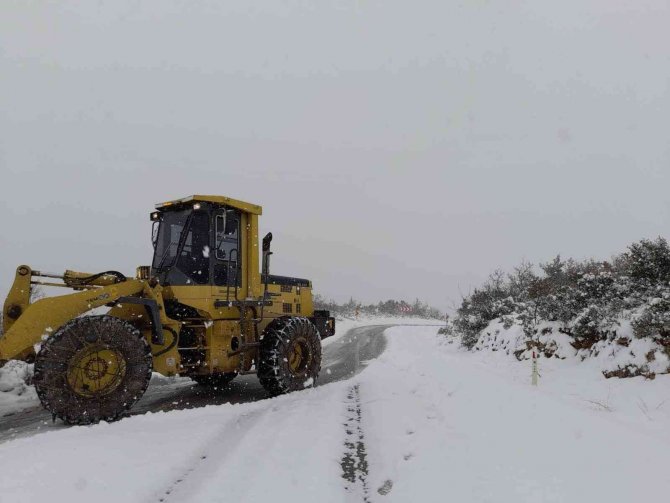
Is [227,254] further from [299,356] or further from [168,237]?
[299,356]

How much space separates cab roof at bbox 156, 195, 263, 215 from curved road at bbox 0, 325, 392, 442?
10.4ft

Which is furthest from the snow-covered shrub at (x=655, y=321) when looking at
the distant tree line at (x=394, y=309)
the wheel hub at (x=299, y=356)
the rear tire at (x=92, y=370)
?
the distant tree line at (x=394, y=309)

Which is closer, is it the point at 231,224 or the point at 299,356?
the point at 231,224

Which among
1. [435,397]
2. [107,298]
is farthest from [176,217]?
[435,397]

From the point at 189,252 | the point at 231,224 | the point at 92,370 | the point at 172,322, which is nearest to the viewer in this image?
the point at 92,370

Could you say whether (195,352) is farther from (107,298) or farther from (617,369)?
(617,369)

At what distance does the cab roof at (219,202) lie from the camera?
7.27 m

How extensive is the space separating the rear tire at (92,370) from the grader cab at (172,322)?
11 millimetres

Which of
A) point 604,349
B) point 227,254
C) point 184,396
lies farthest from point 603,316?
point 184,396

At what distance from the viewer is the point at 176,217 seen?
24.9 ft

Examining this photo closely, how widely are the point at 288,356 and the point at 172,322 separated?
82.6 inches

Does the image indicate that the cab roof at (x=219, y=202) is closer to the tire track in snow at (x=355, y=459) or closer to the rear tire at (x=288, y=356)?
the rear tire at (x=288, y=356)

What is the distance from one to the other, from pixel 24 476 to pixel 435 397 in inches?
212

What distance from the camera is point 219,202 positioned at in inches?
292
